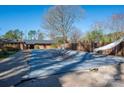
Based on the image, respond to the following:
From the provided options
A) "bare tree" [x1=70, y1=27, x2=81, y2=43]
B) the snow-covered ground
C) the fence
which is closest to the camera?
the snow-covered ground

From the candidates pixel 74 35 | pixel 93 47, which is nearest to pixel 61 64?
pixel 93 47

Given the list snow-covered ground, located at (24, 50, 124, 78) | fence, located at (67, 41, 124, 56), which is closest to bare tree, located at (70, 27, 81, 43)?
fence, located at (67, 41, 124, 56)

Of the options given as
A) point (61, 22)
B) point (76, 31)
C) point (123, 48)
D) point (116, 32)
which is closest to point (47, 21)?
point (61, 22)

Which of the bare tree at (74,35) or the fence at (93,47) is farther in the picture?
the bare tree at (74,35)

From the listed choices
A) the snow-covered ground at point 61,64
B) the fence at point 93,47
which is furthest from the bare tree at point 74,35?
the snow-covered ground at point 61,64

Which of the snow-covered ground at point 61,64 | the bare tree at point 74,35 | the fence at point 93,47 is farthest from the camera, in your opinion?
the bare tree at point 74,35

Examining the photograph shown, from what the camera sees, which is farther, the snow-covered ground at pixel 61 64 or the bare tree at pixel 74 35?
the bare tree at pixel 74 35

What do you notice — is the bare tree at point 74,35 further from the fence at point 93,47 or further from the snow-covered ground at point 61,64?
the snow-covered ground at point 61,64

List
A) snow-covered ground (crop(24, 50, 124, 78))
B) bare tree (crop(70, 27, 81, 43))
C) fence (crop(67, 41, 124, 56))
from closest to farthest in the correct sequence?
snow-covered ground (crop(24, 50, 124, 78)), fence (crop(67, 41, 124, 56)), bare tree (crop(70, 27, 81, 43))

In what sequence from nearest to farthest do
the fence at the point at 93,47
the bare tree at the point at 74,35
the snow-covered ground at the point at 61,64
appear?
1. the snow-covered ground at the point at 61,64
2. the fence at the point at 93,47
3. the bare tree at the point at 74,35

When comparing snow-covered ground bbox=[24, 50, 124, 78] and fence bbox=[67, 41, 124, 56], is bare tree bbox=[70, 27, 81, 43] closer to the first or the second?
fence bbox=[67, 41, 124, 56]

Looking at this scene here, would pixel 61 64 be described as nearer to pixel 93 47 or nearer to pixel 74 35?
pixel 93 47

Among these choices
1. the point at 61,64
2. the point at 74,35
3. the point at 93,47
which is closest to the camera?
the point at 61,64
